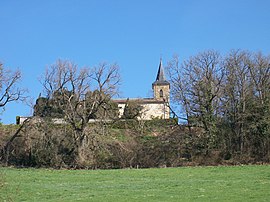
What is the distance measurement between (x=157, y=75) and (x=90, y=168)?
64104 millimetres

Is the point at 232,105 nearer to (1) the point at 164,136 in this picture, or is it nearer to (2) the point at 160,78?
(1) the point at 164,136

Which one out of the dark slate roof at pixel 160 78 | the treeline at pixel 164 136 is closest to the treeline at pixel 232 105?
the treeline at pixel 164 136

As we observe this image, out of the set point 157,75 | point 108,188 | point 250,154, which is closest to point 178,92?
point 250,154

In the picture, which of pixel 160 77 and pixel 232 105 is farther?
pixel 160 77

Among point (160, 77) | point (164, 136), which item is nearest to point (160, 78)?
point (160, 77)

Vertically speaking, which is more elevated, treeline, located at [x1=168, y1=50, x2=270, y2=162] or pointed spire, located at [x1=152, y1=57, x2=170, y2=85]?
pointed spire, located at [x1=152, y1=57, x2=170, y2=85]

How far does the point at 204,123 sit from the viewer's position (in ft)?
124

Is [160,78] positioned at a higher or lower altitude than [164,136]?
higher

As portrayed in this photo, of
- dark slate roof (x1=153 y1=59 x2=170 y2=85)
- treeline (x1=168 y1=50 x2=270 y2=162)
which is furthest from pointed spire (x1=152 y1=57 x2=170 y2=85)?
treeline (x1=168 y1=50 x2=270 y2=162)

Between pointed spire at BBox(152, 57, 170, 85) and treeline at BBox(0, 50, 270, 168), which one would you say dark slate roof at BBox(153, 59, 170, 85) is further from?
treeline at BBox(0, 50, 270, 168)

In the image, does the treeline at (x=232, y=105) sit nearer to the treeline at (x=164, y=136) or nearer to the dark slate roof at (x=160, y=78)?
the treeline at (x=164, y=136)

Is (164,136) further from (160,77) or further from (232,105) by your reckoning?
(160,77)

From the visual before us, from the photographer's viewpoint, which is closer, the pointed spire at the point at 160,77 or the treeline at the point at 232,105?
the treeline at the point at 232,105

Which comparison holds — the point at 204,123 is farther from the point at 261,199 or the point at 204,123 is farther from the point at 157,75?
the point at 157,75
